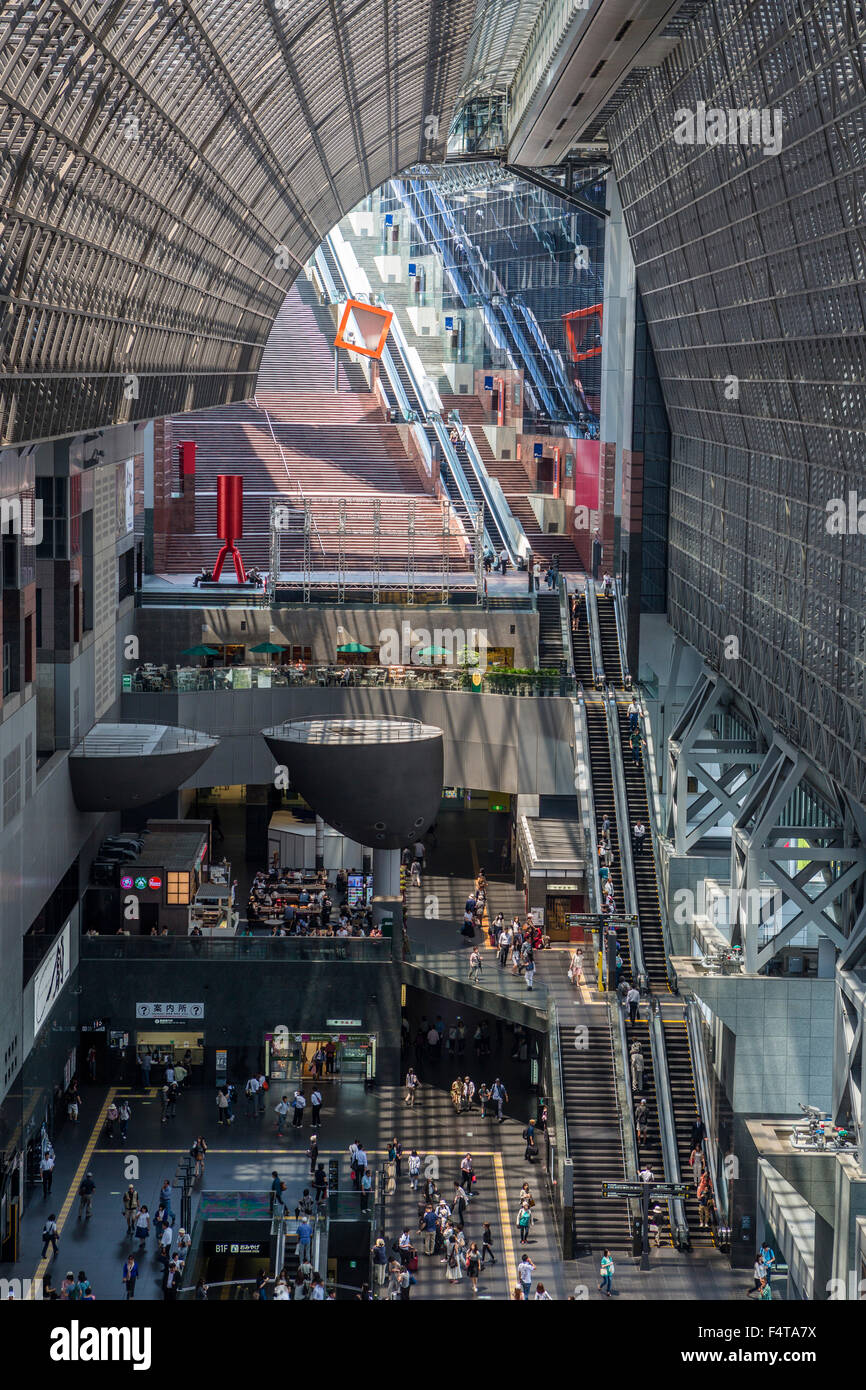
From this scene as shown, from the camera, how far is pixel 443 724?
49.0 metres

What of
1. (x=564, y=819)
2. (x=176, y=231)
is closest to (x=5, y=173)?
(x=176, y=231)

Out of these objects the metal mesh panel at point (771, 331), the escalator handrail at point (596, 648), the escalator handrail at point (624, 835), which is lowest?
the escalator handrail at point (624, 835)

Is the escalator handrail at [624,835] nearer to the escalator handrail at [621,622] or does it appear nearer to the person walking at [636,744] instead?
the person walking at [636,744]

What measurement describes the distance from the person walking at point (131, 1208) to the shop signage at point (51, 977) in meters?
4.15

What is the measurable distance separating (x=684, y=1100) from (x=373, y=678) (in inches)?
722

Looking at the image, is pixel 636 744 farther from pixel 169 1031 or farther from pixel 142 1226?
pixel 142 1226

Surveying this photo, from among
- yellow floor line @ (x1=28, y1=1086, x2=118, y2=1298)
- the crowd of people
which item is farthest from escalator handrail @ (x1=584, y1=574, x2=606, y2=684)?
yellow floor line @ (x1=28, y1=1086, x2=118, y2=1298)

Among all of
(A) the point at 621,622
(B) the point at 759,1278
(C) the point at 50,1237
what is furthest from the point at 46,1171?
(A) the point at 621,622

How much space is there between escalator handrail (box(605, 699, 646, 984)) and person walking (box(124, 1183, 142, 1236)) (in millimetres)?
12763

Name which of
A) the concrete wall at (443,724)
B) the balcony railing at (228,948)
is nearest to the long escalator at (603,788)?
the concrete wall at (443,724)

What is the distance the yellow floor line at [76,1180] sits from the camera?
2853cm

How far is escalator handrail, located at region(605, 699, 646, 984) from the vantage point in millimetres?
38781

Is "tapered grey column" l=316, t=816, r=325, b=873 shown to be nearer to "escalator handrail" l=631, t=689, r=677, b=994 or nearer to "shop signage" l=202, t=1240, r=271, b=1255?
"escalator handrail" l=631, t=689, r=677, b=994
